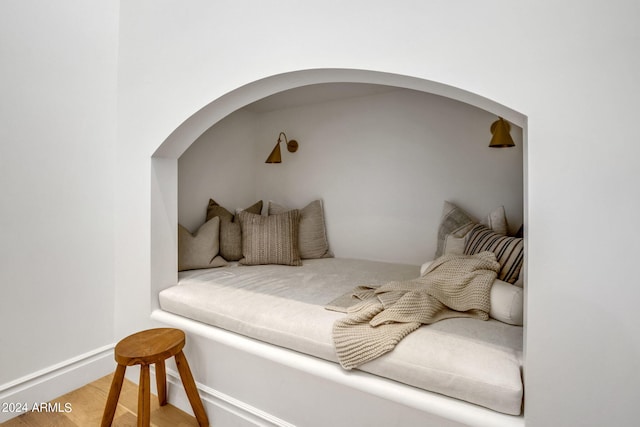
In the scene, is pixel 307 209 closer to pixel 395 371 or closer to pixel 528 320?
pixel 395 371

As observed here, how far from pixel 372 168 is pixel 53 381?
2.58 metres

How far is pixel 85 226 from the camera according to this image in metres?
2.03

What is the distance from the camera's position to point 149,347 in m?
1.54

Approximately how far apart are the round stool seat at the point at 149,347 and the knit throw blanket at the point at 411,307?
0.81 meters

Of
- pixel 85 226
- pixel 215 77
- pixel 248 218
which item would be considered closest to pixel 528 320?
pixel 215 77

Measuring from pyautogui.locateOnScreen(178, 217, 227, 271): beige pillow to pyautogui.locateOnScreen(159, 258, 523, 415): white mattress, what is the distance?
0.08 meters

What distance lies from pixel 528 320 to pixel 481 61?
2.66 feet

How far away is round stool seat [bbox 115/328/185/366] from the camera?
1.46m

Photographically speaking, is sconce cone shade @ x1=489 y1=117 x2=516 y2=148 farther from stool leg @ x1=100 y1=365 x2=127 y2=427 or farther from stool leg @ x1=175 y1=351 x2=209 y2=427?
stool leg @ x1=100 y1=365 x2=127 y2=427

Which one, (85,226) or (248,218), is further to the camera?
(248,218)

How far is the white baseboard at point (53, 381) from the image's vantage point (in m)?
1.73

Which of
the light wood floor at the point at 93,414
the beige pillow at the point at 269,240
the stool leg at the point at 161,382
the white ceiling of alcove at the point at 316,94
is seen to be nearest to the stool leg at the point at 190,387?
the light wood floor at the point at 93,414

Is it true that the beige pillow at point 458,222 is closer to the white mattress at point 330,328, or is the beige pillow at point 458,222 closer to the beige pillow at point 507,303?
the white mattress at point 330,328

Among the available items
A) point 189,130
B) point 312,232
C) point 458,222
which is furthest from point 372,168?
point 189,130
